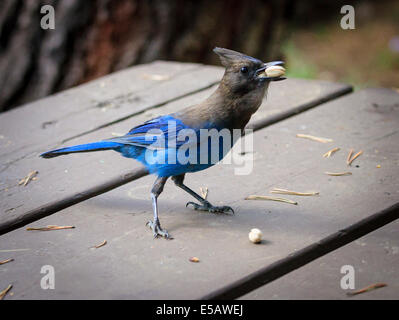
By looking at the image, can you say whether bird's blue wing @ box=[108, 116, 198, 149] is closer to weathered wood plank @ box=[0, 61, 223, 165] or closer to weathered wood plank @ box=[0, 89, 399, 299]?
weathered wood plank @ box=[0, 89, 399, 299]

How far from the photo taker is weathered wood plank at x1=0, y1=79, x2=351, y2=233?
112 inches

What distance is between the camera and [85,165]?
319 centimetres

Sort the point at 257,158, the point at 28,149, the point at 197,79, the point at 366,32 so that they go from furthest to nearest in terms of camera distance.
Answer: the point at 366,32
the point at 197,79
the point at 28,149
the point at 257,158

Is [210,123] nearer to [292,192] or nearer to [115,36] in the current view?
[292,192]

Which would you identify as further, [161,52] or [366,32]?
[366,32]

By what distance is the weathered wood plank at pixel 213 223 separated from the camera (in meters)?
2.18

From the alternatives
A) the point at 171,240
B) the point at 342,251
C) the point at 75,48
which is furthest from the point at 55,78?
the point at 342,251

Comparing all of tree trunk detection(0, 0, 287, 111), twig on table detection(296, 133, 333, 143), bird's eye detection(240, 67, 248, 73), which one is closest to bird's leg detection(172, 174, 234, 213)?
bird's eye detection(240, 67, 248, 73)

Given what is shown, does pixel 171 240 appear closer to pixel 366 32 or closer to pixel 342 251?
pixel 342 251

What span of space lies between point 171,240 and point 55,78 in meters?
3.03

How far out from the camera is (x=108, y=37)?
17.4ft

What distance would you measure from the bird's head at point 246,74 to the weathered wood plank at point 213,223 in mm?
441

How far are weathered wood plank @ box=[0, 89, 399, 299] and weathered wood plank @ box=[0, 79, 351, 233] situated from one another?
14cm

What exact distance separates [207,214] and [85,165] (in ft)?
2.55
